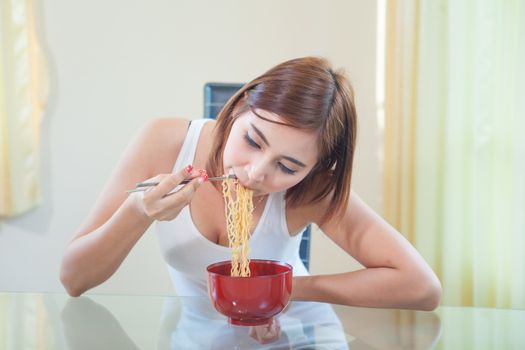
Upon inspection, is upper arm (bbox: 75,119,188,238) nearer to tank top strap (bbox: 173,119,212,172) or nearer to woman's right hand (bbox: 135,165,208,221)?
tank top strap (bbox: 173,119,212,172)

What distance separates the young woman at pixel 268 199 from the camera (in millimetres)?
982

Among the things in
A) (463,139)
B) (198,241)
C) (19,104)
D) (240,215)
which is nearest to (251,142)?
(240,215)

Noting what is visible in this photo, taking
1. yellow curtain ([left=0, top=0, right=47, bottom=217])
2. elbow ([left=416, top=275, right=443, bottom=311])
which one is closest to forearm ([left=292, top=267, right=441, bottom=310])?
elbow ([left=416, top=275, right=443, bottom=311])

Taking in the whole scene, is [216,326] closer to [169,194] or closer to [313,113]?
[169,194]

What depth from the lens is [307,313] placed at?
3.11ft

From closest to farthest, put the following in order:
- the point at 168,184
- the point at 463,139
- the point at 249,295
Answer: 1. the point at 249,295
2. the point at 168,184
3. the point at 463,139

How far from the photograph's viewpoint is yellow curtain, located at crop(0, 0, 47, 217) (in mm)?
2184

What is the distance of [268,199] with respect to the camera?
4.05 ft

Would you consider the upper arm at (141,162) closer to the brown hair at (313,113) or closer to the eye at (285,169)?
the brown hair at (313,113)

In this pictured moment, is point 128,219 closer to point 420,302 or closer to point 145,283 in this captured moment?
point 420,302

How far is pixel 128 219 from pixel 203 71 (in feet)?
4.70

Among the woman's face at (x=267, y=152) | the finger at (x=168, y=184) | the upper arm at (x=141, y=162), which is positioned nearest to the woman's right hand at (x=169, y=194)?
the finger at (x=168, y=184)

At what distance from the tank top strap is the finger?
34cm

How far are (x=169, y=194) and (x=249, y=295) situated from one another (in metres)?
0.25
